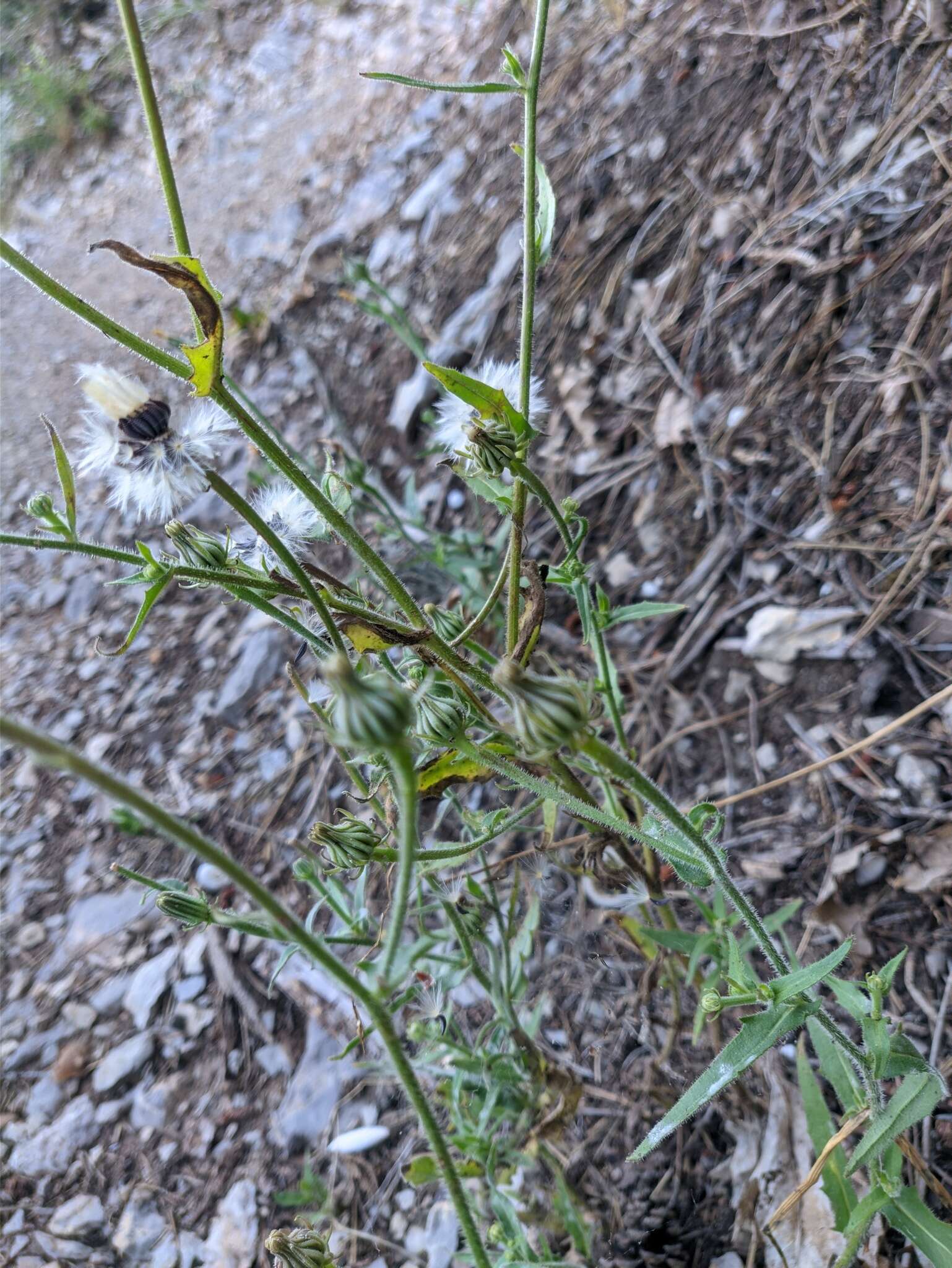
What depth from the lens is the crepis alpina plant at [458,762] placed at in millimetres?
1068

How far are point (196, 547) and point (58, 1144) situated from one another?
2072 mm

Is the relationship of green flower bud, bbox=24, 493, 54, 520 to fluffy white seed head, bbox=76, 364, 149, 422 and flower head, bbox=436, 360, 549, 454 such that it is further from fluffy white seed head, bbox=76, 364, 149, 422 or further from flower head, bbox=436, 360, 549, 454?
flower head, bbox=436, 360, 549, 454

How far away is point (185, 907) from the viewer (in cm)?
155

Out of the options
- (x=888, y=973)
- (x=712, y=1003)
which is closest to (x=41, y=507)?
(x=712, y=1003)

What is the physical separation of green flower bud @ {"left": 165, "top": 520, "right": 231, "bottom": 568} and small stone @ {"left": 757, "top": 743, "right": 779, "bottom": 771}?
1606 millimetres

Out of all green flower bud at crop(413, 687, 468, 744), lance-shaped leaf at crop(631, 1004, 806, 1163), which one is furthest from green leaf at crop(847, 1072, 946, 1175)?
green flower bud at crop(413, 687, 468, 744)

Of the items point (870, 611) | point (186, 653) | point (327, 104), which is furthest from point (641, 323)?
point (327, 104)

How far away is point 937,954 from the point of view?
6.69 ft

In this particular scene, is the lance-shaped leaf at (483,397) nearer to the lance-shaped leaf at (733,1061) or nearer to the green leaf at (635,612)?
the green leaf at (635,612)

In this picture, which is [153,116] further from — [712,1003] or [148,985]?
[148,985]

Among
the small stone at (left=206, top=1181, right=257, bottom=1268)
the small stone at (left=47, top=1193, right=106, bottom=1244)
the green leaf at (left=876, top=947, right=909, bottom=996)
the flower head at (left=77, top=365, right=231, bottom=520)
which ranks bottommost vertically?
the small stone at (left=206, top=1181, right=257, bottom=1268)

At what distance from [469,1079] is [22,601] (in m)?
3.11

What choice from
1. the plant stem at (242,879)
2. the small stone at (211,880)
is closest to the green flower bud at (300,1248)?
the plant stem at (242,879)

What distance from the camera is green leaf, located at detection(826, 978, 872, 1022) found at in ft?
5.06
